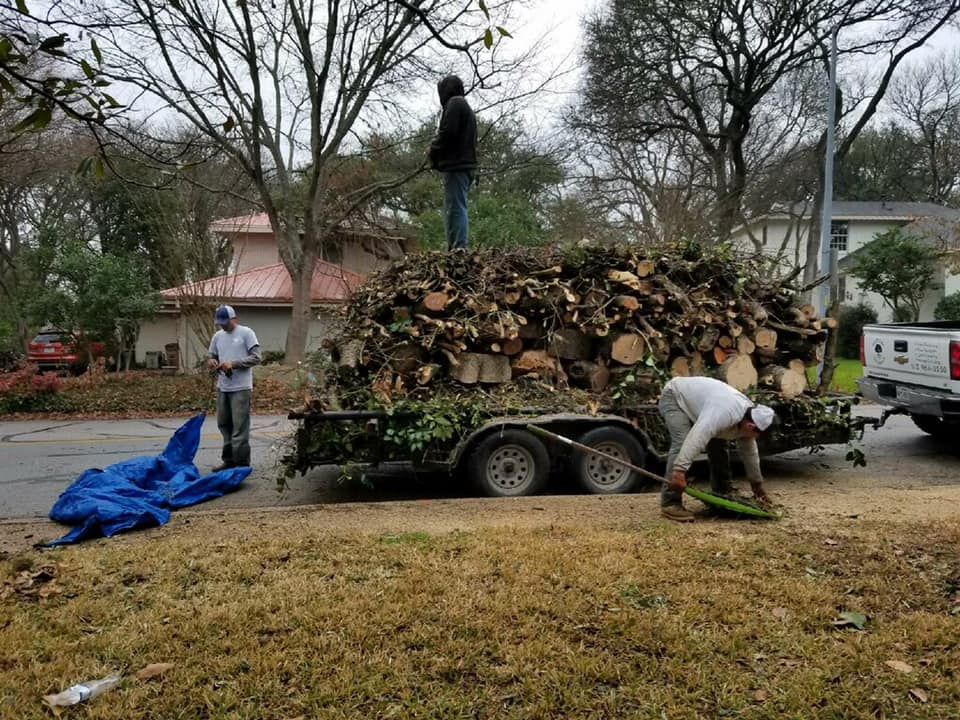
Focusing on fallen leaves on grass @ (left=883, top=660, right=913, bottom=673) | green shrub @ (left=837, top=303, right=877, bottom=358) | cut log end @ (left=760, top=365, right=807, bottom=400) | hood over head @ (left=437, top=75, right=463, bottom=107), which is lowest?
fallen leaves on grass @ (left=883, top=660, right=913, bottom=673)

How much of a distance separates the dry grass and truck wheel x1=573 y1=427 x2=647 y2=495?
185 cm

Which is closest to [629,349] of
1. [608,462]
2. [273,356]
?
[608,462]

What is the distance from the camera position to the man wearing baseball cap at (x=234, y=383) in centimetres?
723

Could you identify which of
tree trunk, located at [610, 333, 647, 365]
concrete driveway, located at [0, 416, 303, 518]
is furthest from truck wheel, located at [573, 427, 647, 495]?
concrete driveway, located at [0, 416, 303, 518]

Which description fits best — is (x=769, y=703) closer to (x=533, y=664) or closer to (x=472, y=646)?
(x=533, y=664)

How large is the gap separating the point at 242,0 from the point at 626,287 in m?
4.39

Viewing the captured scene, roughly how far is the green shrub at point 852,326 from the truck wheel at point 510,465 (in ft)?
86.6

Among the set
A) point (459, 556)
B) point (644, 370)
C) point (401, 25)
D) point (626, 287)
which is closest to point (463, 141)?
point (626, 287)

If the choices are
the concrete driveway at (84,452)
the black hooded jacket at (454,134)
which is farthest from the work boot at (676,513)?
the black hooded jacket at (454,134)

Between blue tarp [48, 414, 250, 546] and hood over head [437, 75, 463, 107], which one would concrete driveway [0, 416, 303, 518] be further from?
hood over head [437, 75, 463, 107]

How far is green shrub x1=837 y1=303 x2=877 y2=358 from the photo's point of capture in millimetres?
28594

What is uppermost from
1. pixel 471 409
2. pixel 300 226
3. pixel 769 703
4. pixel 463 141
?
pixel 300 226

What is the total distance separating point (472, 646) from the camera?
302 centimetres

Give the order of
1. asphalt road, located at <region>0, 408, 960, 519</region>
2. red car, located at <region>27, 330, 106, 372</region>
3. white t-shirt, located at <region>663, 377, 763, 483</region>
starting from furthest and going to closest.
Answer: red car, located at <region>27, 330, 106, 372</region>, asphalt road, located at <region>0, 408, 960, 519</region>, white t-shirt, located at <region>663, 377, 763, 483</region>
